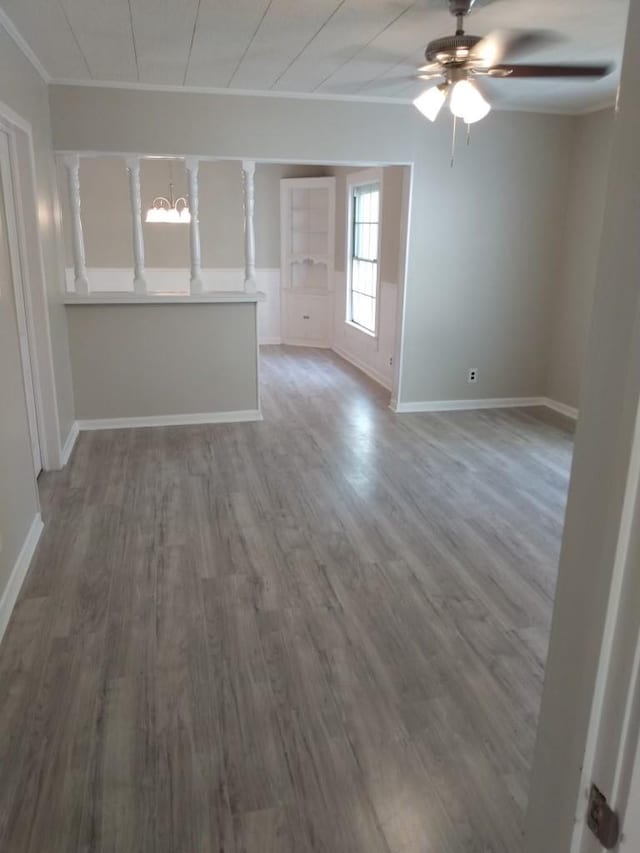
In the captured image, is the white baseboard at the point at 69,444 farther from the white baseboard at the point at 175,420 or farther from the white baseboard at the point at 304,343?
the white baseboard at the point at 304,343

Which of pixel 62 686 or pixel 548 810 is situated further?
pixel 62 686

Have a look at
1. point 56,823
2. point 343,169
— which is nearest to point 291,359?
point 343,169

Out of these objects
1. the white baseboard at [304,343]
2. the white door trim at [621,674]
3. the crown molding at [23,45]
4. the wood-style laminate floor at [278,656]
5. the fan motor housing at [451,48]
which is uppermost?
the crown molding at [23,45]

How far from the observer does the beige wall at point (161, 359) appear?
5.04m

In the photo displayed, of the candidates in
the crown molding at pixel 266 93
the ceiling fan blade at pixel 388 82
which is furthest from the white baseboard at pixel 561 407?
the ceiling fan blade at pixel 388 82

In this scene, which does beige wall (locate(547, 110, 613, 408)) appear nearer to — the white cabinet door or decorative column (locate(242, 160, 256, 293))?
decorative column (locate(242, 160, 256, 293))

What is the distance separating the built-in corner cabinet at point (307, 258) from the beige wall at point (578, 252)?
10.9ft

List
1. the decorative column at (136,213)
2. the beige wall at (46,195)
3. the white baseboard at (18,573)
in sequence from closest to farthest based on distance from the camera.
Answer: the white baseboard at (18,573)
the beige wall at (46,195)
the decorative column at (136,213)

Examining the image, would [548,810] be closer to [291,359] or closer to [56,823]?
[56,823]

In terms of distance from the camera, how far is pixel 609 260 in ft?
2.43

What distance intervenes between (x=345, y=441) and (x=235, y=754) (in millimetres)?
3148

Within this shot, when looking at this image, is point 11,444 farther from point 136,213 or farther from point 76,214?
point 136,213

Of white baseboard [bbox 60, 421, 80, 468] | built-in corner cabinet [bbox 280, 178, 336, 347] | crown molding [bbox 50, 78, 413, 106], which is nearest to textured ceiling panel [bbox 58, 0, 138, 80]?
crown molding [bbox 50, 78, 413, 106]

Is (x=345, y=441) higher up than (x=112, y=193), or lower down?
lower down
